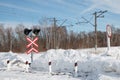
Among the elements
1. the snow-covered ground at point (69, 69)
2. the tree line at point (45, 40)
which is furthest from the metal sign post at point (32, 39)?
the tree line at point (45, 40)

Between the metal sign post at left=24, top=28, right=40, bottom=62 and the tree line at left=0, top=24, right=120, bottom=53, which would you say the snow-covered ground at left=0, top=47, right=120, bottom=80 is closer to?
the metal sign post at left=24, top=28, right=40, bottom=62

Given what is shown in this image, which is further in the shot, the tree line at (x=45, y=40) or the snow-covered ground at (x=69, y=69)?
the tree line at (x=45, y=40)

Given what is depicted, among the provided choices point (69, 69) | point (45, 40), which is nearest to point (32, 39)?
point (69, 69)

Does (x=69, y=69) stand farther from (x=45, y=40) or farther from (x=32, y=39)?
(x=45, y=40)

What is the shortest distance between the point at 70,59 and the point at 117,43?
362ft

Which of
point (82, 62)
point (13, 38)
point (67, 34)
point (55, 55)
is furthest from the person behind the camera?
point (67, 34)

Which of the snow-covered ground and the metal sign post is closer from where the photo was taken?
the snow-covered ground

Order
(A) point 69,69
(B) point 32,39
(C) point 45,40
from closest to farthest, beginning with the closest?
(A) point 69,69, (B) point 32,39, (C) point 45,40

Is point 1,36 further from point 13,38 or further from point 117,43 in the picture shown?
point 117,43

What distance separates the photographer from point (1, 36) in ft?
368

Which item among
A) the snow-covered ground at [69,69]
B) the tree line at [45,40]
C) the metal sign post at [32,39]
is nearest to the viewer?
the snow-covered ground at [69,69]

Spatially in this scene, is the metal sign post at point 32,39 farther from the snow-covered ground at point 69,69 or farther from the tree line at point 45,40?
the tree line at point 45,40

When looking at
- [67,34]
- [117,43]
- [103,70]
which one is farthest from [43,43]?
[103,70]

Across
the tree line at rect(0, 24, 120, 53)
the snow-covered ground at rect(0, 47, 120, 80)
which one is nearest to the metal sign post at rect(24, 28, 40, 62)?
the snow-covered ground at rect(0, 47, 120, 80)
